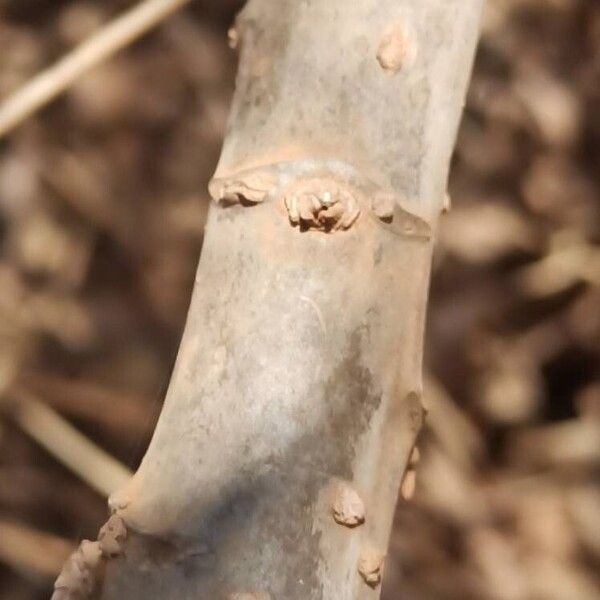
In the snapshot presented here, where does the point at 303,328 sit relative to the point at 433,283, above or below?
below

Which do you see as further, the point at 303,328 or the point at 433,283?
the point at 433,283

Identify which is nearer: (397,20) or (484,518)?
(397,20)

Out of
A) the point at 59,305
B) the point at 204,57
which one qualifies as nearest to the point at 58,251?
the point at 59,305

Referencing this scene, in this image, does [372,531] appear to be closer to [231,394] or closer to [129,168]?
[231,394]

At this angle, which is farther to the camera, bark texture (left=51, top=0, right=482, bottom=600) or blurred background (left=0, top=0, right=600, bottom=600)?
blurred background (left=0, top=0, right=600, bottom=600)

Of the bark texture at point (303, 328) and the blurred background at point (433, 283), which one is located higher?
the blurred background at point (433, 283)
